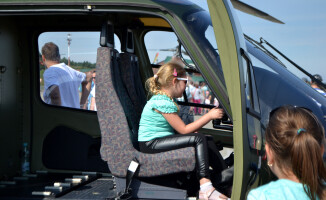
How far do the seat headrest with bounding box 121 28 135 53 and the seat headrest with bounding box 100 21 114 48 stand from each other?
754 millimetres

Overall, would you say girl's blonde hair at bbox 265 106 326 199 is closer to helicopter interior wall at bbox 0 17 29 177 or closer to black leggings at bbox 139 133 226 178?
black leggings at bbox 139 133 226 178

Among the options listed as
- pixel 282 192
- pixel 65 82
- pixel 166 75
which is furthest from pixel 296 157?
pixel 65 82

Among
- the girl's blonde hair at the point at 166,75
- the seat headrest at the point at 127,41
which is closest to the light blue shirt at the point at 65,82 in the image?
the seat headrest at the point at 127,41

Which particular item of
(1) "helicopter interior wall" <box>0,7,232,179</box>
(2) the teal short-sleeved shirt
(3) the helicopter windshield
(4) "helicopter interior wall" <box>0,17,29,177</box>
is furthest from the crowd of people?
(3) the helicopter windshield

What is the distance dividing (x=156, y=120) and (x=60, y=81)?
1.48 meters

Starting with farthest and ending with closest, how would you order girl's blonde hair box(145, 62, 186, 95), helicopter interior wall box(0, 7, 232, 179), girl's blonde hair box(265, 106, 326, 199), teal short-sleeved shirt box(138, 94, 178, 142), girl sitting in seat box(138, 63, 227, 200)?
helicopter interior wall box(0, 7, 232, 179) < girl's blonde hair box(145, 62, 186, 95) < teal short-sleeved shirt box(138, 94, 178, 142) < girl sitting in seat box(138, 63, 227, 200) < girl's blonde hair box(265, 106, 326, 199)

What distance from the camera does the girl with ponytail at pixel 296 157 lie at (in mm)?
1577

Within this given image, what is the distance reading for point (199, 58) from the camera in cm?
275

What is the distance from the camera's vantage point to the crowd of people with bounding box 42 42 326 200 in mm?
1598

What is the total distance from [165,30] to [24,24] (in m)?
1.38

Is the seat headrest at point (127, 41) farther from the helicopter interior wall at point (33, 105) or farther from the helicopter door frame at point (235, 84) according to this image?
the helicopter door frame at point (235, 84)

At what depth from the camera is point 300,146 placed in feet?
5.19

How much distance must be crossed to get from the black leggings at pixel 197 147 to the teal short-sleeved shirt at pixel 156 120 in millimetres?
57

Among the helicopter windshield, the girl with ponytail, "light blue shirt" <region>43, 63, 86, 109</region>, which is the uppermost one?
the helicopter windshield
